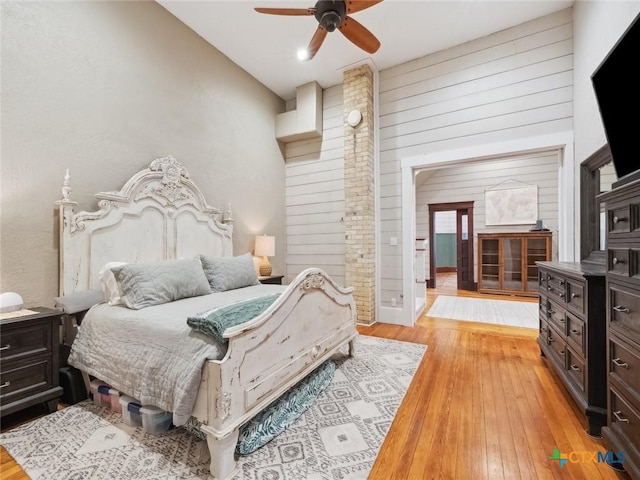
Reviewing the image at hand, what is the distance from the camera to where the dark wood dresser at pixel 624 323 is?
1242 millimetres

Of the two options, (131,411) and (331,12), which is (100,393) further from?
(331,12)

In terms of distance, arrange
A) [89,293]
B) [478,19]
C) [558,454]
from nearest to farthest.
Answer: [558,454] → [89,293] → [478,19]

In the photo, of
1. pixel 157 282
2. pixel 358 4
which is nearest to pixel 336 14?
pixel 358 4

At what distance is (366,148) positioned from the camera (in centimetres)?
397

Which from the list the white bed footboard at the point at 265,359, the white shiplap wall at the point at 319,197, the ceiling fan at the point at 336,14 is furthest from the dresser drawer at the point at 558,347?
the ceiling fan at the point at 336,14

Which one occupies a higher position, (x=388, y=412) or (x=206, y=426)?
(x=206, y=426)

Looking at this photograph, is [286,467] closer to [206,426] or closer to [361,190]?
[206,426]

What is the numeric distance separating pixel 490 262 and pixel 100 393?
6695 millimetres

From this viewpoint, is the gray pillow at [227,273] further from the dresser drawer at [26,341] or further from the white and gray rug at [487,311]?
the white and gray rug at [487,311]

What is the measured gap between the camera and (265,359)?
5.37 ft

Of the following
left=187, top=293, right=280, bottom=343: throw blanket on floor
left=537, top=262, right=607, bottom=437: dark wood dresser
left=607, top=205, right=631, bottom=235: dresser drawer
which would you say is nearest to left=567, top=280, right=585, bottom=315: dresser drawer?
left=537, top=262, right=607, bottom=437: dark wood dresser

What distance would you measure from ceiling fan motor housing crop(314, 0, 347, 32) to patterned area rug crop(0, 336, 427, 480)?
2.90 metres

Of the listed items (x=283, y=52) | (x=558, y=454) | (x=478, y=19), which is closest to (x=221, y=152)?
(x=283, y=52)

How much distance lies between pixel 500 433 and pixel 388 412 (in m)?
0.66
